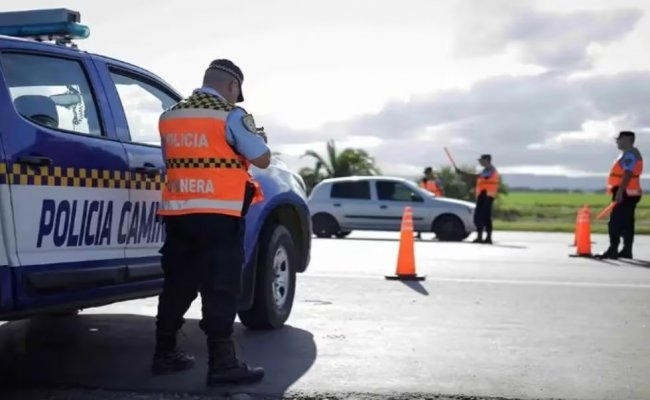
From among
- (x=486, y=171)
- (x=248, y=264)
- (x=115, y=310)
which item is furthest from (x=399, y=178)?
(x=248, y=264)

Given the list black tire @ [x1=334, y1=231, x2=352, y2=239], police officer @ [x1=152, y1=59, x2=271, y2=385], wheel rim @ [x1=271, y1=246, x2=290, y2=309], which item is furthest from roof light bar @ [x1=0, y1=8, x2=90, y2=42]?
black tire @ [x1=334, y1=231, x2=352, y2=239]

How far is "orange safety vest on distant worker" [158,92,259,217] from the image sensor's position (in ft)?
17.6

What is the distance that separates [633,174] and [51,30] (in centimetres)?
1060

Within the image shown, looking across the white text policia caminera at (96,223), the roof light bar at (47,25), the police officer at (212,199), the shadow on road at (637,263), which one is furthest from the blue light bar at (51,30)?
the shadow on road at (637,263)

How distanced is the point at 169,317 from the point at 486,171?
49.5 ft

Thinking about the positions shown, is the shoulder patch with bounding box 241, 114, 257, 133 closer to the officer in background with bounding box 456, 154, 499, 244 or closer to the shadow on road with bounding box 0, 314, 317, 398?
the shadow on road with bounding box 0, 314, 317, 398

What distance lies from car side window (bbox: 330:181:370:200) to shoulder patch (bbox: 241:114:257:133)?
17.3m

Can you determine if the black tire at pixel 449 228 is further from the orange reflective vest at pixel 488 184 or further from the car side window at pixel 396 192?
the orange reflective vest at pixel 488 184

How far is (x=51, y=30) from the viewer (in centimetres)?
596

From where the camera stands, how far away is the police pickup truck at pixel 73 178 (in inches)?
191

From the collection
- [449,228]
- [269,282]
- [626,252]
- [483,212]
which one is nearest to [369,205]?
[449,228]

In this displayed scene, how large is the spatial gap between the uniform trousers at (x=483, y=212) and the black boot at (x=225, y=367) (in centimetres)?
1454

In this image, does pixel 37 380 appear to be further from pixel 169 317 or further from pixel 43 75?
pixel 43 75

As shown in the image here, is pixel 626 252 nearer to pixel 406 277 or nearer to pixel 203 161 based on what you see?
pixel 406 277
